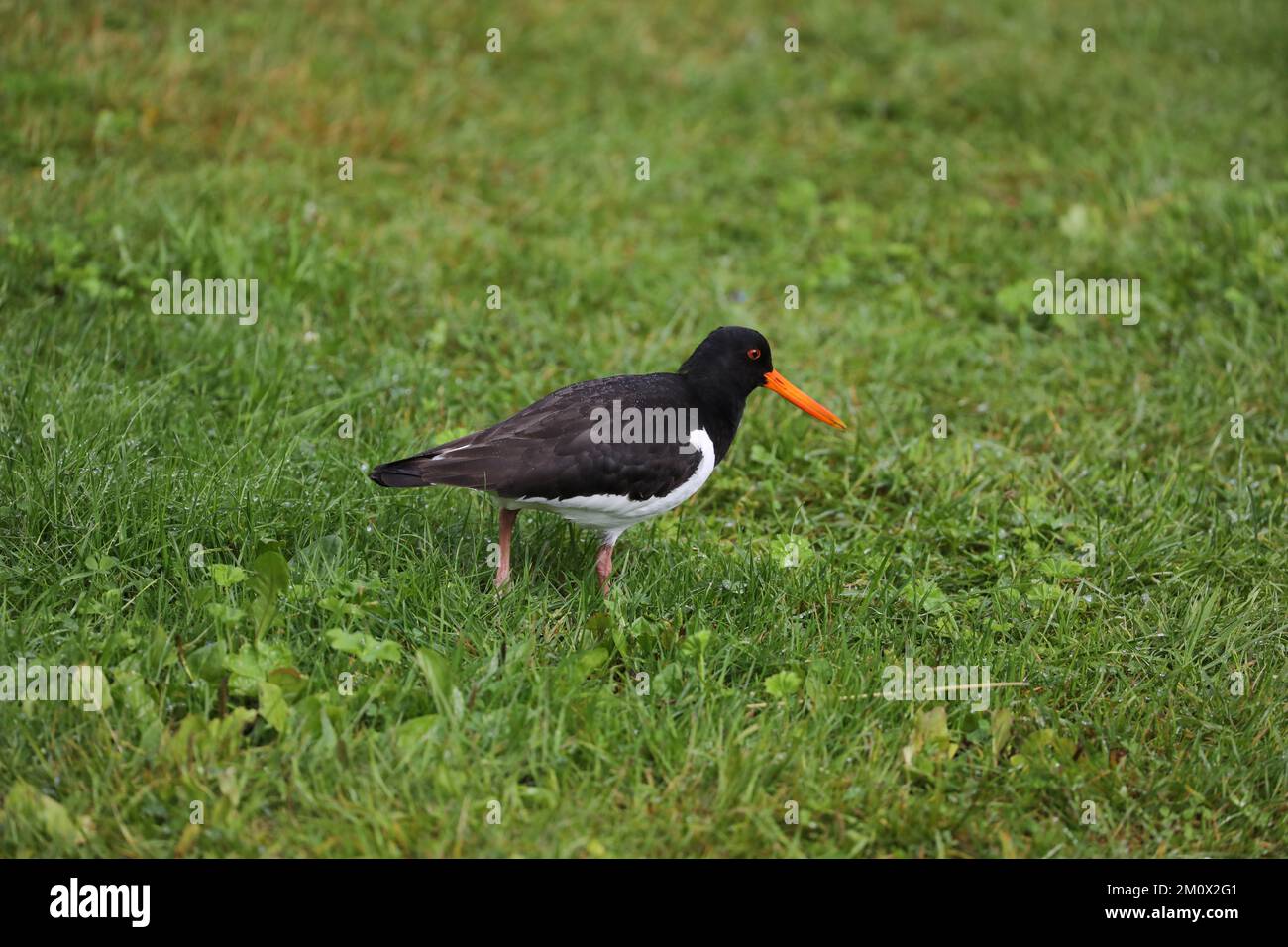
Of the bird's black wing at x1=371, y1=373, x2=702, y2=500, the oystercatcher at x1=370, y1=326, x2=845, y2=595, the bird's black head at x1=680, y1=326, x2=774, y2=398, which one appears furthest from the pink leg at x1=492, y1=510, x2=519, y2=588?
the bird's black head at x1=680, y1=326, x2=774, y2=398

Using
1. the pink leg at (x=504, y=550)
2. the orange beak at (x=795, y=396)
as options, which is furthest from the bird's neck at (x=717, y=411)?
the pink leg at (x=504, y=550)

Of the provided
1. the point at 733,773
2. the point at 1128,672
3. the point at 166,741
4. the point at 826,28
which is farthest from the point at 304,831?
the point at 826,28

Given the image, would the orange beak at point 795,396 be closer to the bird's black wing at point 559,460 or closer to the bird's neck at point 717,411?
the bird's neck at point 717,411

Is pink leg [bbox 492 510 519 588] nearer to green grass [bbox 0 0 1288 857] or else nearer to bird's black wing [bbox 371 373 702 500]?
green grass [bbox 0 0 1288 857]

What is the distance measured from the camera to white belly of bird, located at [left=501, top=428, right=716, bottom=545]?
436 centimetres

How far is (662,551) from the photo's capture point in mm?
4809

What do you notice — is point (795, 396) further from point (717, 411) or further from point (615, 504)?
point (615, 504)

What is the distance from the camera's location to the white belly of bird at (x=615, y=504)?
436 centimetres

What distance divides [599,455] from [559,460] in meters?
0.15

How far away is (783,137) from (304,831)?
692 cm

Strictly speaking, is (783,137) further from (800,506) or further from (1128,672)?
(1128,672)

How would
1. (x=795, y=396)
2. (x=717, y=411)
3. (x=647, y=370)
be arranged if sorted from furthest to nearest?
(x=647, y=370) → (x=795, y=396) → (x=717, y=411)

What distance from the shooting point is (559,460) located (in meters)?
4.34

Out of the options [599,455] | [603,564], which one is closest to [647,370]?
[603,564]
